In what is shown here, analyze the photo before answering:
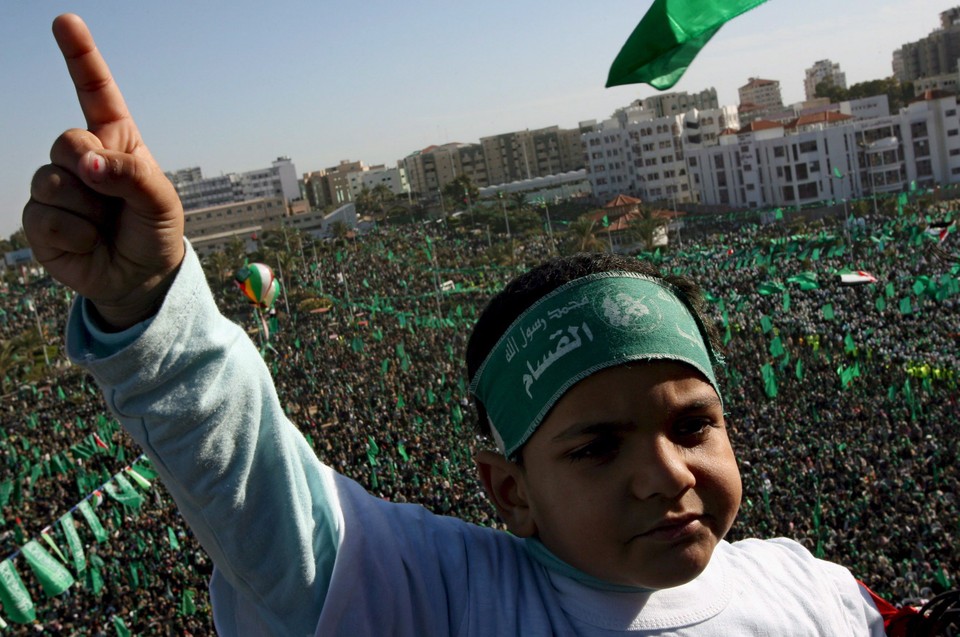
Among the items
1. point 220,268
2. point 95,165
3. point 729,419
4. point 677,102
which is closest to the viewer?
point 95,165

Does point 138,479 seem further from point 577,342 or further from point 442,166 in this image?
point 442,166

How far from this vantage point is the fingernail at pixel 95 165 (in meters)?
0.85

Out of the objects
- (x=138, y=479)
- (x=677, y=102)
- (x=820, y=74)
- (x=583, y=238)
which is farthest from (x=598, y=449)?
(x=820, y=74)

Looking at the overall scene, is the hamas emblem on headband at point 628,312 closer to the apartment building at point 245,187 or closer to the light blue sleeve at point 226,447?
the light blue sleeve at point 226,447

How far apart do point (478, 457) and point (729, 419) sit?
11.0m

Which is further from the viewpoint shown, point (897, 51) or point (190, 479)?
point (897, 51)

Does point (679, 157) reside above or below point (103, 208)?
below

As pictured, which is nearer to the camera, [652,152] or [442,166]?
[652,152]

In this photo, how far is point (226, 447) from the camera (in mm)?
981

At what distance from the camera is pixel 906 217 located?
104 feet

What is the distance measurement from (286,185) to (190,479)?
7996 cm

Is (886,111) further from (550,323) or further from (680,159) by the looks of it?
(550,323)

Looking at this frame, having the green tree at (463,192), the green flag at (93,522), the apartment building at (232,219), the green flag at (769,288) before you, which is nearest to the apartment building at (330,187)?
the apartment building at (232,219)

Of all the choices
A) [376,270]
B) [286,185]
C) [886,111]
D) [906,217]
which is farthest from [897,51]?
[376,270]
